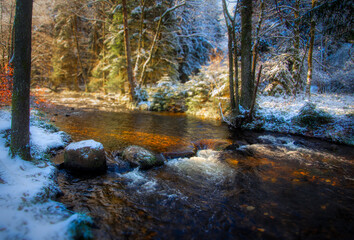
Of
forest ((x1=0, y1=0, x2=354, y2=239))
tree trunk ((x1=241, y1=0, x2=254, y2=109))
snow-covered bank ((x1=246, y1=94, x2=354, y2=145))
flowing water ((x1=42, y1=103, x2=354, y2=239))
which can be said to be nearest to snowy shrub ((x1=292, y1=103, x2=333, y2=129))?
forest ((x1=0, y1=0, x2=354, y2=239))

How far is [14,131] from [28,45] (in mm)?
1594

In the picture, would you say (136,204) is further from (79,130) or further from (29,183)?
(79,130)

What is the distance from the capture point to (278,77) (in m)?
13.0

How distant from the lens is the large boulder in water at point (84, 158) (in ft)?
12.8

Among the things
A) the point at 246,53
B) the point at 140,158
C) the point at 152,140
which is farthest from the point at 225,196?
the point at 246,53

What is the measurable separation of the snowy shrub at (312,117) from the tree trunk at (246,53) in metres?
2.29

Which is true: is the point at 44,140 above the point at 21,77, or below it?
below

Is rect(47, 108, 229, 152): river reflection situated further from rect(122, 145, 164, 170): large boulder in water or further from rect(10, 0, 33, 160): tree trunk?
rect(10, 0, 33, 160): tree trunk

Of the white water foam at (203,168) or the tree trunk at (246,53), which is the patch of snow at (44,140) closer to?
the white water foam at (203,168)

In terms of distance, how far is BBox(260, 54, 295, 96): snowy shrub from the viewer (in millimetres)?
12039

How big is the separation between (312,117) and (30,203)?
9698 millimetres

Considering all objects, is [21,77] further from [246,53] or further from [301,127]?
[301,127]

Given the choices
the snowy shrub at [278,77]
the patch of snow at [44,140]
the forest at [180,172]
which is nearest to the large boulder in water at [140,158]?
the forest at [180,172]

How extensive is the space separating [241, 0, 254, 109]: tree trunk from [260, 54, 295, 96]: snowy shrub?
4.51 m
